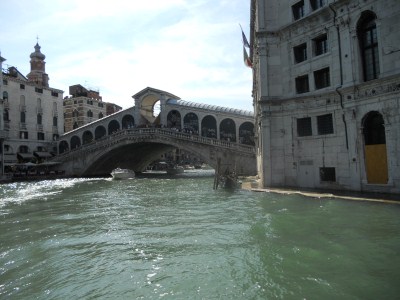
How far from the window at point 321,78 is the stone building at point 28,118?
44.9 m

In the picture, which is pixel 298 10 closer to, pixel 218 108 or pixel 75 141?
pixel 218 108

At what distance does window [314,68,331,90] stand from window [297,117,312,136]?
1.98 meters

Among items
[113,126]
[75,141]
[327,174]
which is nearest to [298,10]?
[327,174]

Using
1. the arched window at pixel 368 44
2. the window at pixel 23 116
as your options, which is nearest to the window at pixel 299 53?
the arched window at pixel 368 44

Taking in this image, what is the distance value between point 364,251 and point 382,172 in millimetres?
9336

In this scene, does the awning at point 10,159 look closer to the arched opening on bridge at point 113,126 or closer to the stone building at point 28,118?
the stone building at point 28,118

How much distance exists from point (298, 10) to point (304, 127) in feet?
24.1

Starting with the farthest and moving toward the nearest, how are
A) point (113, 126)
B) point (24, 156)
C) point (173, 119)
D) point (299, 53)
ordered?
point (113, 126), point (24, 156), point (173, 119), point (299, 53)

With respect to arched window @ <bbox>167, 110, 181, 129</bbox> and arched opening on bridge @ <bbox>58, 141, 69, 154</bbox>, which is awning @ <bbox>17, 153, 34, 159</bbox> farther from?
arched window @ <bbox>167, 110, 181, 129</bbox>

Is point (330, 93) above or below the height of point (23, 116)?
below

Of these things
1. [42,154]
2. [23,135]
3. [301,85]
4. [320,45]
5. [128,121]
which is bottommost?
[42,154]

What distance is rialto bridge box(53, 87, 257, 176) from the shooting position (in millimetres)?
35438

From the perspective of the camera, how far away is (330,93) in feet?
57.5

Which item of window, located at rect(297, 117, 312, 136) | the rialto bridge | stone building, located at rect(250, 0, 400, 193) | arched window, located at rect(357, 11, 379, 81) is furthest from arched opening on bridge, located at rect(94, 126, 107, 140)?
arched window, located at rect(357, 11, 379, 81)
